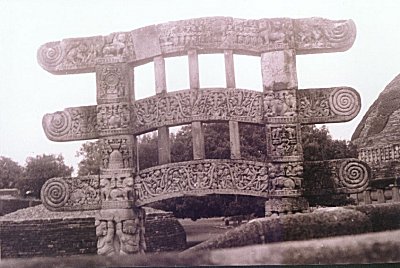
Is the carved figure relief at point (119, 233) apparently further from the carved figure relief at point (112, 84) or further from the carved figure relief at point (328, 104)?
the carved figure relief at point (328, 104)

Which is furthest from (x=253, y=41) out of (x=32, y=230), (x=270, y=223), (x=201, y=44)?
(x=32, y=230)

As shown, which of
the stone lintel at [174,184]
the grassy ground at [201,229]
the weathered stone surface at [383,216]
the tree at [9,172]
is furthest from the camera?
the tree at [9,172]

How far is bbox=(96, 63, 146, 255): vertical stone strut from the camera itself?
6.69m

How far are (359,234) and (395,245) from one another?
39cm

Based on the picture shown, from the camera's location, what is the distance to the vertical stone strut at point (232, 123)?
21.4ft

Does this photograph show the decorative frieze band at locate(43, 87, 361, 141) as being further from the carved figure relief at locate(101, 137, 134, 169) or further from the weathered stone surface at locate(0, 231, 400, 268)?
the weathered stone surface at locate(0, 231, 400, 268)

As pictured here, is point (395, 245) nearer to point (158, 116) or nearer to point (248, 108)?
point (248, 108)

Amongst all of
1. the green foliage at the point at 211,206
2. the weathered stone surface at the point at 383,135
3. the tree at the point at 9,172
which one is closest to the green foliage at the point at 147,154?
the green foliage at the point at 211,206

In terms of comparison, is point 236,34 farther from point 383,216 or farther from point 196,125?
point 383,216

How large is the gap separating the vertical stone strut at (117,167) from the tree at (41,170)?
1613 millimetres

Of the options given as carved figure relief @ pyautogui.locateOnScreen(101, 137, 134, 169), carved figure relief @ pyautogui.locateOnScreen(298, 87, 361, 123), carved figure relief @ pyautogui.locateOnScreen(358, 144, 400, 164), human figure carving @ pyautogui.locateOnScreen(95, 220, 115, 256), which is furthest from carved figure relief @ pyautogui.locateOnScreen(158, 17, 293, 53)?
carved figure relief @ pyautogui.locateOnScreen(358, 144, 400, 164)

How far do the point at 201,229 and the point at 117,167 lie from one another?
5.70 ft

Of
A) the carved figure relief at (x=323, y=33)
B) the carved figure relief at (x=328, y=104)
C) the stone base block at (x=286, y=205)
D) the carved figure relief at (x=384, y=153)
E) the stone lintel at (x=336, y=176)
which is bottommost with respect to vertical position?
the stone base block at (x=286, y=205)

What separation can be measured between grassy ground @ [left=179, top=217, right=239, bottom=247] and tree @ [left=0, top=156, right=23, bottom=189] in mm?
3087
